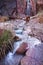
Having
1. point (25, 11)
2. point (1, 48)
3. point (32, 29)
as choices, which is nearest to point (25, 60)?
point (1, 48)

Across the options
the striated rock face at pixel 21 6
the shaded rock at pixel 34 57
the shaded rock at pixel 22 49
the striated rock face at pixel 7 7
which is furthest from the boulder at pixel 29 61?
the striated rock face at pixel 7 7

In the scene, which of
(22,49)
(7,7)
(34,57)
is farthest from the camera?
(7,7)

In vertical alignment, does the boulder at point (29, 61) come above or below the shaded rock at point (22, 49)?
above

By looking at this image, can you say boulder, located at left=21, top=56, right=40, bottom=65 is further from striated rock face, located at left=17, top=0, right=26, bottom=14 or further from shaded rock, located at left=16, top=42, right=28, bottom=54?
striated rock face, located at left=17, top=0, right=26, bottom=14

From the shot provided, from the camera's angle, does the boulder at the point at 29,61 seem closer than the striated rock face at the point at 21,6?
Yes

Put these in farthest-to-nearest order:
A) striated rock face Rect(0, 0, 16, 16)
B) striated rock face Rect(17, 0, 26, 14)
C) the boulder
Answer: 1. striated rock face Rect(0, 0, 16, 16)
2. striated rock face Rect(17, 0, 26, 14)
3. the boulder

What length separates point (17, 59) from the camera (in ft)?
8.86

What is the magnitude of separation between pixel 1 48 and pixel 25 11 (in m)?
4.66

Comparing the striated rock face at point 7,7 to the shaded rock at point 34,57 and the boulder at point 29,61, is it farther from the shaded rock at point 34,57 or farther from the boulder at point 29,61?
the boulder at point 29,61

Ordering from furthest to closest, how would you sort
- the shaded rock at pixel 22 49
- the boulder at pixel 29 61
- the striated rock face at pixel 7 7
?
the striated rock face at pixel 7 7 < the shaded rock at pixel 22 49 < the boulder at pixel 29 61

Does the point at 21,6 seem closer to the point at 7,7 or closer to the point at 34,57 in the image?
the point at 7,7

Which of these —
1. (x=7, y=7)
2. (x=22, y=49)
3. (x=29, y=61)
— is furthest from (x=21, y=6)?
(x=29, y=61)

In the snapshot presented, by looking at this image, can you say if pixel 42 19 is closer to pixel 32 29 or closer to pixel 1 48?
pixel 32 29

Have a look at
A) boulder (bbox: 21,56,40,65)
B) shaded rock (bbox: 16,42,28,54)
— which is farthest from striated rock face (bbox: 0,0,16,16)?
boulder (bbox: 21,56,40,65)
